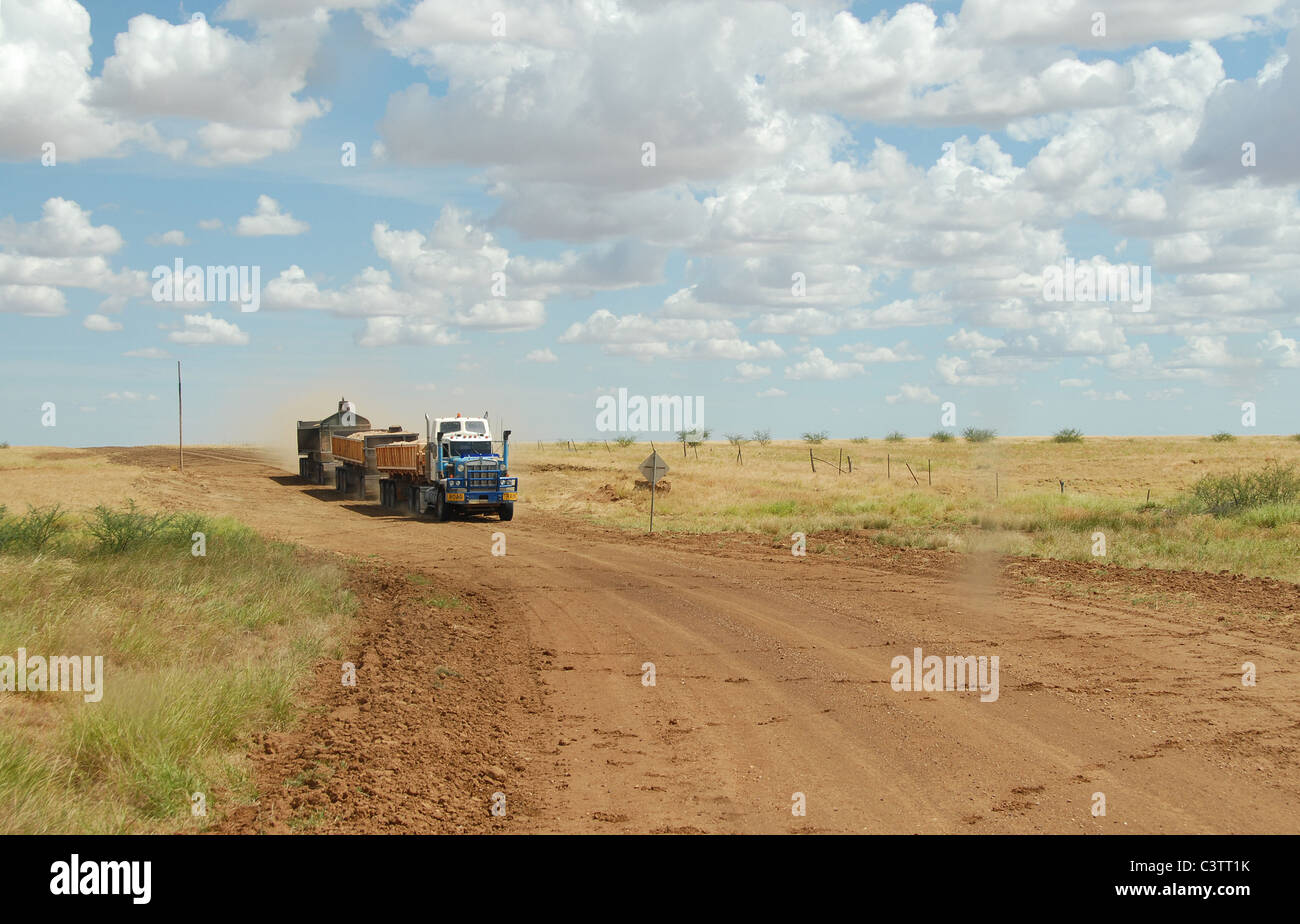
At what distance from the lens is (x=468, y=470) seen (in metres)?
33.8

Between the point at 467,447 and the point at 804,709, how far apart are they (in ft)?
81.9

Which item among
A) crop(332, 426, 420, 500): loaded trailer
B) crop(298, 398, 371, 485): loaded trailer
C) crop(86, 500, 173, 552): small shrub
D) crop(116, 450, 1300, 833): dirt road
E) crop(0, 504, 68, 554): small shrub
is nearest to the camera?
crop(116, 450, 1300, 833): dirt road

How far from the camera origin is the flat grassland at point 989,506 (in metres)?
23.7

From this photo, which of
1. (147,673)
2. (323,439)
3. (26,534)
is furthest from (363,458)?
(147,673)

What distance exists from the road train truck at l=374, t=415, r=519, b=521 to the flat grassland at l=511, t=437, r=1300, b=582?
3.76 meters

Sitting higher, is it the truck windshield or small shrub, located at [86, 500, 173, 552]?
the truck windshield

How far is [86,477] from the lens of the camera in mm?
42000

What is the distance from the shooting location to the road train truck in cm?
3366

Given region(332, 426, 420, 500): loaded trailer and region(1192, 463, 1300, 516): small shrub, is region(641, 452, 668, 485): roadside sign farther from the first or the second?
region(1192, 463, 1300, 516): small shrub

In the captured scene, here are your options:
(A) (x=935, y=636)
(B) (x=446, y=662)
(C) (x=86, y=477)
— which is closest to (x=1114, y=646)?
(A) (x=935, y=636)

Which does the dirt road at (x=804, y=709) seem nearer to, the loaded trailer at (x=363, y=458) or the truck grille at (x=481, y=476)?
the truck grille at (x=481, y=476)

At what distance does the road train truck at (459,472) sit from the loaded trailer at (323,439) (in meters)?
13.8

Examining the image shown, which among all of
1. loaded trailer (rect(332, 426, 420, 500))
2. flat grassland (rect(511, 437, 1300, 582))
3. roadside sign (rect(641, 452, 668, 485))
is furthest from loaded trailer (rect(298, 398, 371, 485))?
roadside sign (rect(641, 452, 668, 485))
